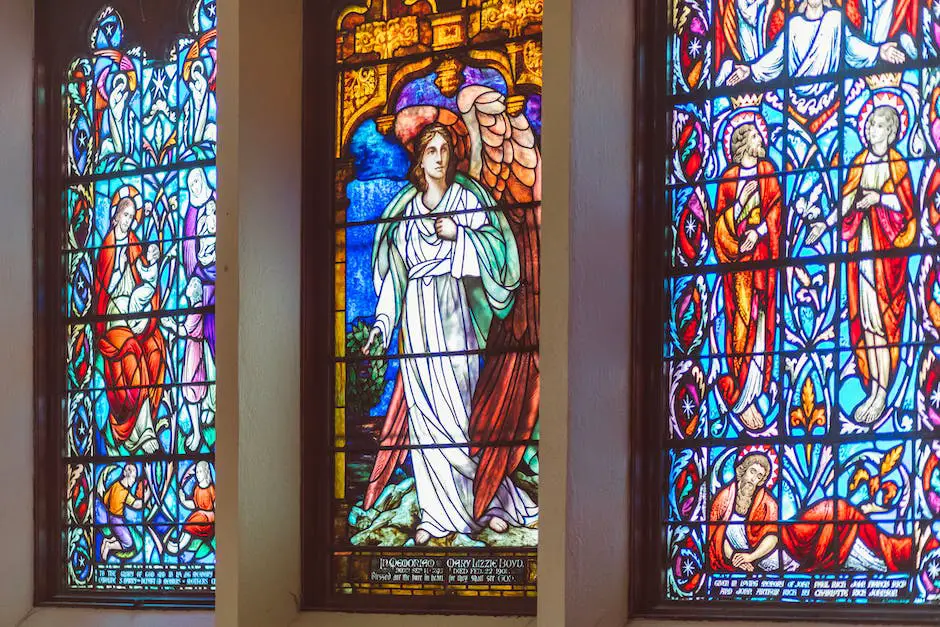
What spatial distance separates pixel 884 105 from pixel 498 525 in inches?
79.1

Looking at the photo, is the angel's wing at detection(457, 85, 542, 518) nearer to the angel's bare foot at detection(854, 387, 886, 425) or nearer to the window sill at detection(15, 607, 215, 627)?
the angel's bare foot at detection(854, 387, 886, 425)

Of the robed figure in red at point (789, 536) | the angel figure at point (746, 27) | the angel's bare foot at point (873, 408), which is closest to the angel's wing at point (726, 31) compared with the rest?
the angel figure at point (746, 27)

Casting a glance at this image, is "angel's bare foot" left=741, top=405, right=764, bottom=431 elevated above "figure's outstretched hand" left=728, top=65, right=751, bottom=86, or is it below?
below

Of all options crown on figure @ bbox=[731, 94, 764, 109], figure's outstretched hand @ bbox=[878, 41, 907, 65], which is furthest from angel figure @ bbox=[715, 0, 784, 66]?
figure's outstretched hand @ bbox=[878, 41, 907, 65]

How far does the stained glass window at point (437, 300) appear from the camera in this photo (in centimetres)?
523

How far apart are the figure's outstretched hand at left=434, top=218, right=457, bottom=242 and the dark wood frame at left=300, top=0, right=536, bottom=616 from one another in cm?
51

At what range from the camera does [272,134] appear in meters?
5.66

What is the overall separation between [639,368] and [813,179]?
34.4 inches

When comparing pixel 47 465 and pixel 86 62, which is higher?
pixel 86 62

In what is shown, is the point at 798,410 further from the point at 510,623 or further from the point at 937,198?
the point at 510,623

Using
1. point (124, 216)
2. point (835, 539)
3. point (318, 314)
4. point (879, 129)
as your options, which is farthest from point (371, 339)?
point (879, 129)

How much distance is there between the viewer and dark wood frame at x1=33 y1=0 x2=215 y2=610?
20.5 feet

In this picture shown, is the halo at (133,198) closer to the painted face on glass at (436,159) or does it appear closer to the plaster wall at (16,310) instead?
the plaster wall at (16,310)

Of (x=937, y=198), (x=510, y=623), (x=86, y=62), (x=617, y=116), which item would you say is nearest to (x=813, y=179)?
(x=937, y=198)
